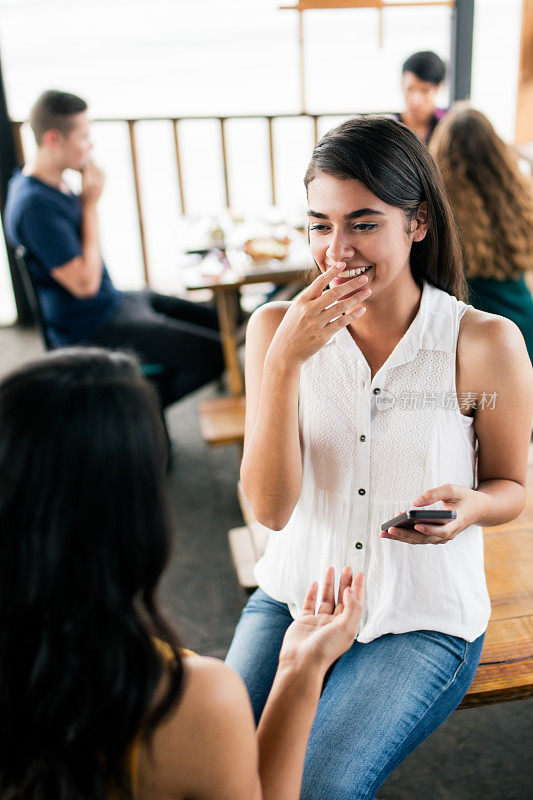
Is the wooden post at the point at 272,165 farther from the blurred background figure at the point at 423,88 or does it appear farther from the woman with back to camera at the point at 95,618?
the woman with back to camera at the point at 95,618

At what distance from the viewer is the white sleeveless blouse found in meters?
1.17

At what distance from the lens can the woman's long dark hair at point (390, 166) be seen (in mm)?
1125

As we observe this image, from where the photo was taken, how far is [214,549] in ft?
7.48

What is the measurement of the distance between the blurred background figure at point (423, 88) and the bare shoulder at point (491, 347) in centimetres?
219

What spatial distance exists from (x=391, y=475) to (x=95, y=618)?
656mm

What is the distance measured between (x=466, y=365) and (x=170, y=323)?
168 centimetres

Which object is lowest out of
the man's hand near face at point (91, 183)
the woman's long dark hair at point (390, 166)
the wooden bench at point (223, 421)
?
the wooden bench at point (223, 421)

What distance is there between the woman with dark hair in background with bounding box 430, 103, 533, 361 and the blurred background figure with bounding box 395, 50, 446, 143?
1076mm

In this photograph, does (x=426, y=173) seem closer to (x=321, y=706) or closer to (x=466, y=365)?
(x=466, y=365)

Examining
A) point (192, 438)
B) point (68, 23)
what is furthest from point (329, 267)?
point (68, 23)

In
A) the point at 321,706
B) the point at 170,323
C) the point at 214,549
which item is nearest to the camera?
the point at 321,706

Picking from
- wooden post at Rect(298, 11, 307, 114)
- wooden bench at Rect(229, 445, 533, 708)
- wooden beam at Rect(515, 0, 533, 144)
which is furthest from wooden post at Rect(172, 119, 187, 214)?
wooden bench at Rect(229, 445, 533, 708)

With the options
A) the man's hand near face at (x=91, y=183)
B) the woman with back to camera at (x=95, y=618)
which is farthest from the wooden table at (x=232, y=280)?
the woman with back to camera at (x=95, y=618)

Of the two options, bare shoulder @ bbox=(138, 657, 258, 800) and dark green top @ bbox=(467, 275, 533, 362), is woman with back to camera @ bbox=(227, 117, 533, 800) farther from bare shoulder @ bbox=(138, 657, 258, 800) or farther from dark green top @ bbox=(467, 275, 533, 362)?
dark green top @ bbox=(467, 275, 533, 362)
